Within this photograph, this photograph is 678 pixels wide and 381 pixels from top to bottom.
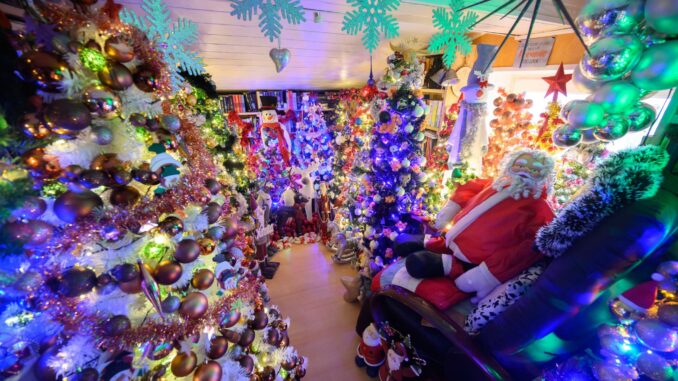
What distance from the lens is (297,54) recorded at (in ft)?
7.51

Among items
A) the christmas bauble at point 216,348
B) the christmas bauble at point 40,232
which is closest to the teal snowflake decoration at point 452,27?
the christmas bauble at point 40,232

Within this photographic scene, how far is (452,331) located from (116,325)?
4.35 feet

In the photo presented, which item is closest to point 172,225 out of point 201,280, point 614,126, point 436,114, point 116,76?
point 201,280

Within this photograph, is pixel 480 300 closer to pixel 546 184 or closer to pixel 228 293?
pixel 546 184

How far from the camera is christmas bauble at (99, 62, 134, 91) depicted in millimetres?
689

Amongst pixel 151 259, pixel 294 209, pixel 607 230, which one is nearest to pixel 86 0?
pixel 151 259

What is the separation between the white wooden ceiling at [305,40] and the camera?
1365 millimetres

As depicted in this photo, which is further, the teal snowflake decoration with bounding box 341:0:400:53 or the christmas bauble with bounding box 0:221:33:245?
the teal snowflake decoration with bounding box 341:0:400:53

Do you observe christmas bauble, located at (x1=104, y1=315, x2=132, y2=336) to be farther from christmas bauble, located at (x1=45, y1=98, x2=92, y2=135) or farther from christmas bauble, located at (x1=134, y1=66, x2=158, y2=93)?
christmas bauble, located at (x1=134, y1=66, x2=158, y2=93)

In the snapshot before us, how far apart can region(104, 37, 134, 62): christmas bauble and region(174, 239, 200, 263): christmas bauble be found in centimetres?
59

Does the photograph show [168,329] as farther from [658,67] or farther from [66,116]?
[658,67]

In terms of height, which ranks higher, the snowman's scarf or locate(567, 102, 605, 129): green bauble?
locate(567, 102, 605, 129): green bauble

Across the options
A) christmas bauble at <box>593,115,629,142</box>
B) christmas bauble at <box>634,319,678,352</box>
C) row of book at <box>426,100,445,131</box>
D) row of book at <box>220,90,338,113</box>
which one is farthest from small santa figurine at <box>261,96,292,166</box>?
christmas bauble at <box>634,319,678,352</box>

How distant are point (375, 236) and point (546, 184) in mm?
1399
